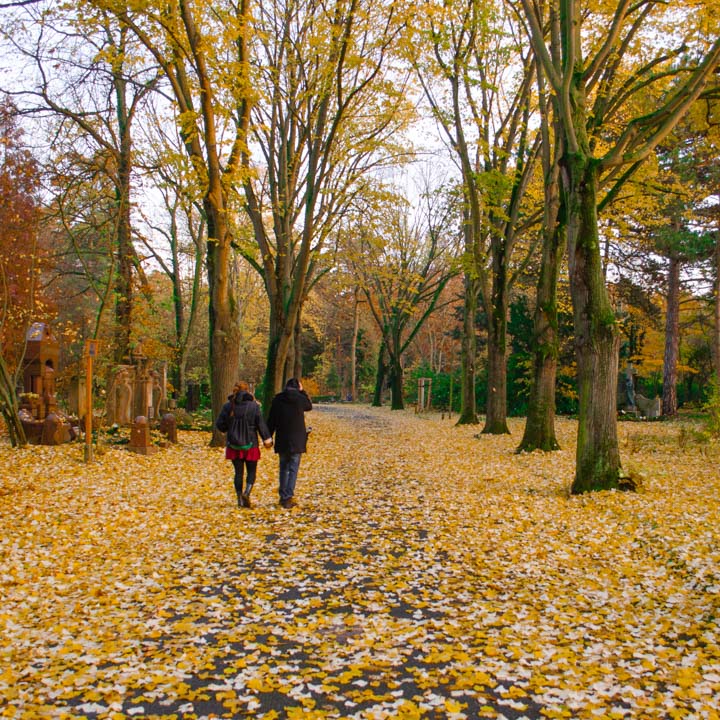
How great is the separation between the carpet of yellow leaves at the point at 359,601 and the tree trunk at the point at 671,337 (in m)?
20.3

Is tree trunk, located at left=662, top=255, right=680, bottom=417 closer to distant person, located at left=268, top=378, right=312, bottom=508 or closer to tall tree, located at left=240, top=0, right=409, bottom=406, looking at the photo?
tall tree, located at left=240, top=0, right=409, bottom=406

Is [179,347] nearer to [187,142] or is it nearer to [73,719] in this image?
[187,142]

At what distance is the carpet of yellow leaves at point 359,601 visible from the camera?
389 centimetres

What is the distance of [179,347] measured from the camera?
2841cm

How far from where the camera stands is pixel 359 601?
5.66m

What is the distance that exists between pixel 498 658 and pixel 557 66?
1009cm

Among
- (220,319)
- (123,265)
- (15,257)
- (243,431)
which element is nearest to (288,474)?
(243,431)

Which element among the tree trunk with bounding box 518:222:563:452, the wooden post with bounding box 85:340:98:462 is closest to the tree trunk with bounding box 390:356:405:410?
the tree trunk with bounding box 518:222:563:452

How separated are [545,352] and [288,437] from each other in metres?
8.44

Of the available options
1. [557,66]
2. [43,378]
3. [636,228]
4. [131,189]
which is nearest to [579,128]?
[557,66]

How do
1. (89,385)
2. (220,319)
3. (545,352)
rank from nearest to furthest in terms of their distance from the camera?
(89,385)
(545,352)
(220,319)

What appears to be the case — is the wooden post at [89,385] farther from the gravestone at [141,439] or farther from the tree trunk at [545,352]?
the tree trunk at [545,352]

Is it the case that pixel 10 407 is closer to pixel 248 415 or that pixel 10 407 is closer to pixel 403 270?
pixel 248 415

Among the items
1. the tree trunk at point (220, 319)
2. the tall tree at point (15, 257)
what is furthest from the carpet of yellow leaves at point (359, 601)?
the tree trunk at point (220, 319)
